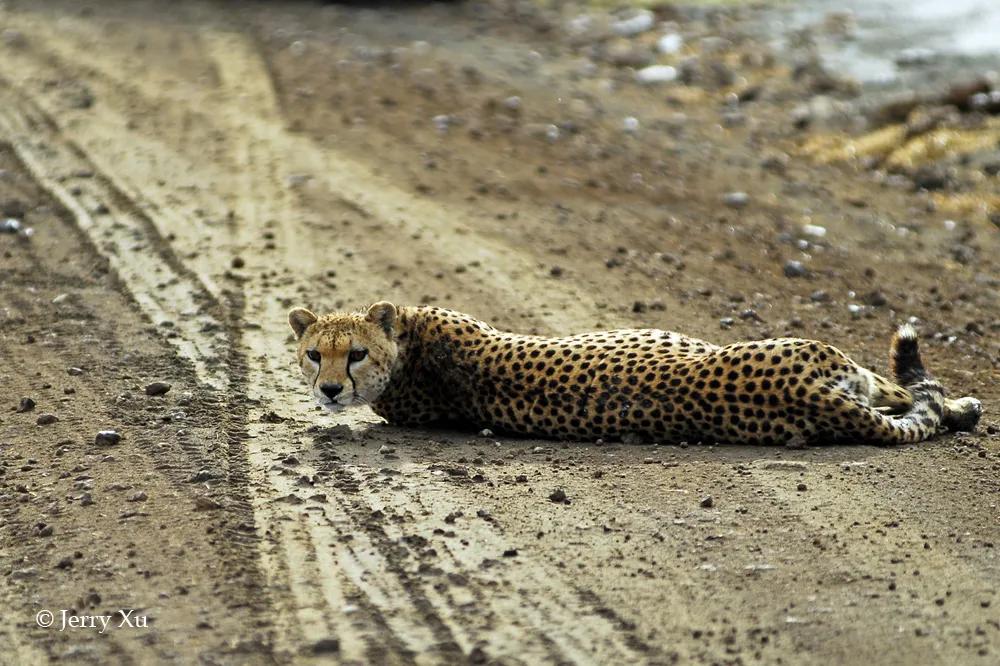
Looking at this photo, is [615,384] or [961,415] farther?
[961,415]

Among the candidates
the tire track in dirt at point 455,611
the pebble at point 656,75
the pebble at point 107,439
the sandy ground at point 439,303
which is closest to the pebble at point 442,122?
the sandy ground at point 439,303

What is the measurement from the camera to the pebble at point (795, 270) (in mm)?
10491

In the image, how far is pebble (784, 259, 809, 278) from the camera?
10491 millimetres

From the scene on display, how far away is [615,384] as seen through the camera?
23.7 ft

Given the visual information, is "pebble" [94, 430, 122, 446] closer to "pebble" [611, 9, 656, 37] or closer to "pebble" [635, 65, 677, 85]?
"pebble" [635, 65, 677, 85]

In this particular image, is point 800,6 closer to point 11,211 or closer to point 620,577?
point 11,211

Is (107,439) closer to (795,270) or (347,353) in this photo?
(347,353)

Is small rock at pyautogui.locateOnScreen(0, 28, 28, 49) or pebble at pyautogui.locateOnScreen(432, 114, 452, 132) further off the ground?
small rock at pyautogui.locateOnScreen(0, 28, 28, 49)

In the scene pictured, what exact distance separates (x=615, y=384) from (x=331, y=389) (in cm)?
126

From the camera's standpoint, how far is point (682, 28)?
18.6m
